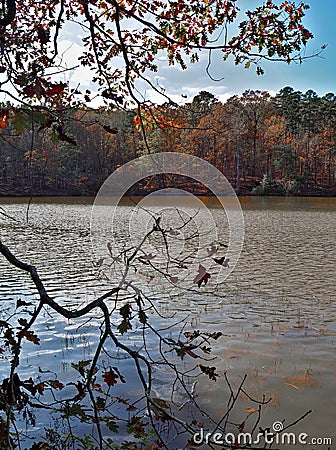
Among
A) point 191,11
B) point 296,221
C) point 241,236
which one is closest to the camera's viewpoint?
point 191,11

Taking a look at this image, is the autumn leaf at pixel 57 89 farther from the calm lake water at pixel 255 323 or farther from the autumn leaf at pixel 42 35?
the calm lake water at pixel 255 323

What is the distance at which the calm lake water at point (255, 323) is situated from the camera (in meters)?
5.07

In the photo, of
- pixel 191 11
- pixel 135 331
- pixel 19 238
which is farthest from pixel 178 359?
pixel 19 238

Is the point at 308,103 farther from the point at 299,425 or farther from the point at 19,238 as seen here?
the point at 299,425

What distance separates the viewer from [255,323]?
737 cm

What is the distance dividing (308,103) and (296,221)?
37.8 metres

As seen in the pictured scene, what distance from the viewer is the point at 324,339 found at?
21.8ft

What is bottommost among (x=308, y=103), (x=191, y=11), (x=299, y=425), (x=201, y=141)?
(x=299, y=425)

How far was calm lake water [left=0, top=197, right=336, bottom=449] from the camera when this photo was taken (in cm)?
507

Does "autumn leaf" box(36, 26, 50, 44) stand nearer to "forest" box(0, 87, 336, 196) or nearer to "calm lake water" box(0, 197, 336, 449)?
"calm lake water" box(0, 197, 336, 449)

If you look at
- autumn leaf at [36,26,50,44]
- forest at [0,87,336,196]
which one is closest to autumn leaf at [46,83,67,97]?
autumn leaf at [36,26,50,44]

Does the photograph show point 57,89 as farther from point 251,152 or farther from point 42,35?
point 251,152

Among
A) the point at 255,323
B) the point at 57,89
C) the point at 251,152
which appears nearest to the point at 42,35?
the point at 57,89

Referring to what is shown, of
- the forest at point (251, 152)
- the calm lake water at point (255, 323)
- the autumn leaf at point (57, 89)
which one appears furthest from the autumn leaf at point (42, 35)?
the forest at point (251, 152)
